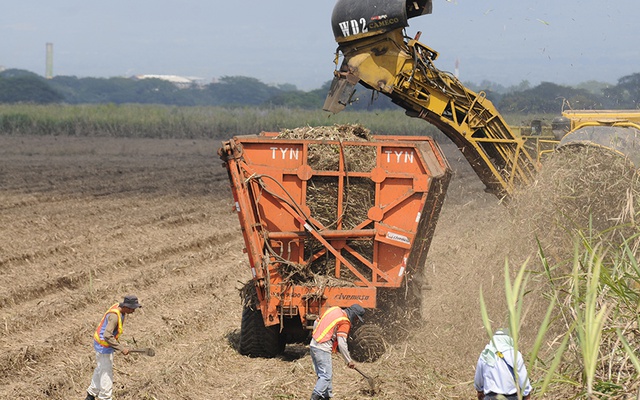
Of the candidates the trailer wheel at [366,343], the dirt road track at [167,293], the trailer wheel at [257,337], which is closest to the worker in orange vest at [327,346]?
the dirt road track at [167,293]

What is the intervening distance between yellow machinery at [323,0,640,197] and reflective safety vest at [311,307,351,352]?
3.50m

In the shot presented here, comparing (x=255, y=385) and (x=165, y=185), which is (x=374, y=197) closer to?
(x=255, y=385)

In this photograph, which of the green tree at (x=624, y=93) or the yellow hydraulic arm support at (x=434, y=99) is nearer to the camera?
the yellow hydraulic arm support at (x=434, y=99)

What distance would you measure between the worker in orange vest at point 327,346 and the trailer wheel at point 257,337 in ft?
4.76

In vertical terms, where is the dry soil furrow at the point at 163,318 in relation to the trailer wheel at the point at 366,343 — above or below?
below

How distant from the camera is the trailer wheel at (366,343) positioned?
32.3 feet

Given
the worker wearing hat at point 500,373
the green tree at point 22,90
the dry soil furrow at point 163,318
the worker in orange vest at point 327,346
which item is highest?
the green tree at point 22,90

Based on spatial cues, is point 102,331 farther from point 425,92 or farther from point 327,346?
point 425,92

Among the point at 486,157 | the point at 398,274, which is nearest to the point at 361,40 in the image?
the point at 486,157

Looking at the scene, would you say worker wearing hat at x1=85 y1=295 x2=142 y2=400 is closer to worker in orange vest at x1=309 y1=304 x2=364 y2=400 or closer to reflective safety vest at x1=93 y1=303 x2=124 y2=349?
reflective safety vest at x1=93 y1=303 x2=124 y2=349

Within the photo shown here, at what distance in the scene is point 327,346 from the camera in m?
8.55

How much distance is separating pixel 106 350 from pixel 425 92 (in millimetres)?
5639

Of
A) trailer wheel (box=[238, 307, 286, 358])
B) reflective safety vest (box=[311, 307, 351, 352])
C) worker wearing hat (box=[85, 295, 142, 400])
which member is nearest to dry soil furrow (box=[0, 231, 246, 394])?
trailer wheel (box=[238, 307, 286, 358])

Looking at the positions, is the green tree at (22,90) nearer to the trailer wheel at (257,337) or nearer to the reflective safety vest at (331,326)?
the trailer wheel at (257,337)
